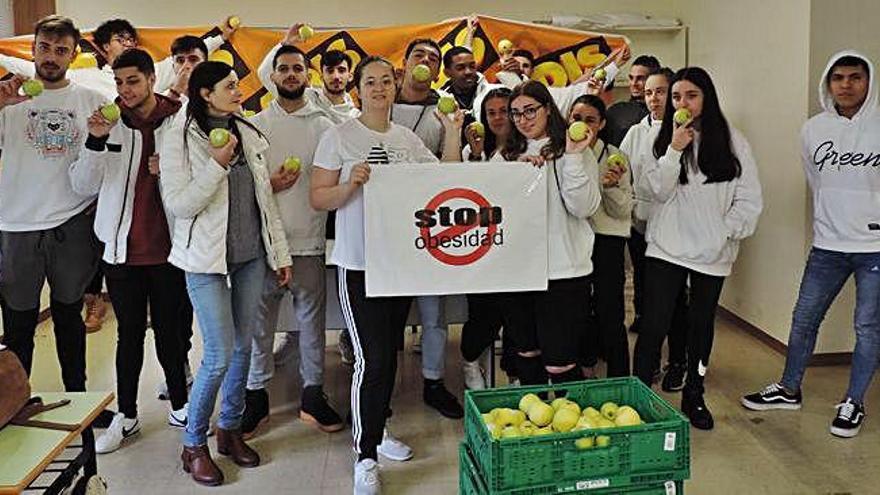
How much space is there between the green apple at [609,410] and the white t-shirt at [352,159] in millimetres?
927

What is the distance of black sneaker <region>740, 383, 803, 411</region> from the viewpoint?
3.55 meters

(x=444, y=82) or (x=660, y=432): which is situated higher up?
(x=444, y=82)

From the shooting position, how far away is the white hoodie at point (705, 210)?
3125mm

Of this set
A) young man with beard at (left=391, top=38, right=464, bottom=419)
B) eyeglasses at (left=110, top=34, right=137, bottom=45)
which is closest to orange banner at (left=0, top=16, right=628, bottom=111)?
eyeglasses at (left=110, top=34, right=137, bottom=45)

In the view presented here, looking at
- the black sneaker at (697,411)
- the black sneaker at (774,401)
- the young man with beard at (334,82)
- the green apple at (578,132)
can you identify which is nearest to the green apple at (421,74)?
the young man with beard at (334,82)

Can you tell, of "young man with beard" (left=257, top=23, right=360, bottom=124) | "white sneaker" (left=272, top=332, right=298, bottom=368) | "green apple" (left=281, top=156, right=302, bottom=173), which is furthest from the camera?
"white sneaker" (left=272, top=332, right=298, bottom=368)

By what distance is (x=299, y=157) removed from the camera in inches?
124

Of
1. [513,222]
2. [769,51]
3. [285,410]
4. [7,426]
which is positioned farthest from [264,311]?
[769,51]

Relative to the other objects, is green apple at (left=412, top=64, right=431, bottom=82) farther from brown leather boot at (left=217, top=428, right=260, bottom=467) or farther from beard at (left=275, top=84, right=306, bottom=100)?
brown leather boot at (left=217, top=428, right=260, bottom=467)

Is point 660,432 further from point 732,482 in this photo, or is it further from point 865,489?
point 865,489

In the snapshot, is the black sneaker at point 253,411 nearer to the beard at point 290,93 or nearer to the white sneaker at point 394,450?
the white sneaker at point 394,450

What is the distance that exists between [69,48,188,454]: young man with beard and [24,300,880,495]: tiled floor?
1.03 ft

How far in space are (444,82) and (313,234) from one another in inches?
76.6

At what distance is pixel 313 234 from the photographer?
3.19 metres
